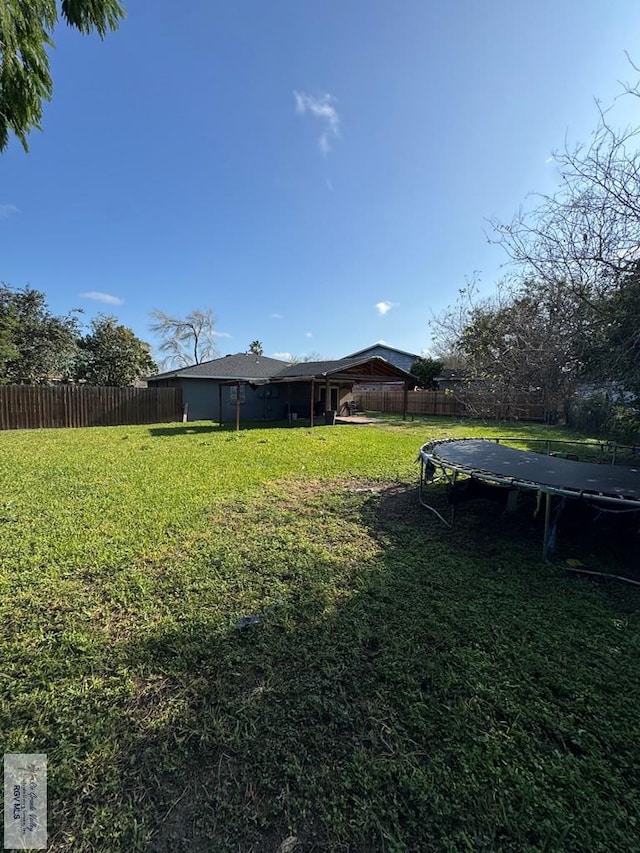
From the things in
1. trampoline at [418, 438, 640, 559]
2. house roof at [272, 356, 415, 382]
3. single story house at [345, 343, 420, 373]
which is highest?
single story house at [345, 343, 420, 373]

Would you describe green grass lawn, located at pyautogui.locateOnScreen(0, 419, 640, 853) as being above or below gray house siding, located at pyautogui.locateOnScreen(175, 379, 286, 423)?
below

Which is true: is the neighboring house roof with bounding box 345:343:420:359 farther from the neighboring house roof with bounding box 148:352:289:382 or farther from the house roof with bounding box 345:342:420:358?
→ the neighboring house roof with bounding box 148:352:289:382

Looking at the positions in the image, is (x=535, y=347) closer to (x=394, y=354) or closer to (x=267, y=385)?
(x=267, y=385)

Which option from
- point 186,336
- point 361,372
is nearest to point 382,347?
point 361,372

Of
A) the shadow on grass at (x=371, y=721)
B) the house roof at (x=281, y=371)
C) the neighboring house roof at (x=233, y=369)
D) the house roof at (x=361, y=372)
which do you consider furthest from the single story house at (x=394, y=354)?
the shadow on grass at (x=371, y=721)

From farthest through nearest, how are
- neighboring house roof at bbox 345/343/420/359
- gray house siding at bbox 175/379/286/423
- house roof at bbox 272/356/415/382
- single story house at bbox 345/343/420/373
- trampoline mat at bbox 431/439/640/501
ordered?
single story house at bbox 345/343/420/373, neighboring house roof at bbox 345/343/420/359, gray house siding at bbox 175/379/286/423, house roof at bbox 272/356/415/382, trampoline mat at bbox 431/439/640/501

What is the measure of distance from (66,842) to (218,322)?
40709mm

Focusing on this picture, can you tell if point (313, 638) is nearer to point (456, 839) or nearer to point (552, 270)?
point (456, 839)

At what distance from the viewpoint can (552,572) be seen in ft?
11.3

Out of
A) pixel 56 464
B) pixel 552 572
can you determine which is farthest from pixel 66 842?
pixel 56 464

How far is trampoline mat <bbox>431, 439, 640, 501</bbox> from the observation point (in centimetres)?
383

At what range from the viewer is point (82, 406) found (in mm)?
14922

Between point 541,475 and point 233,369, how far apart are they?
17.4 m

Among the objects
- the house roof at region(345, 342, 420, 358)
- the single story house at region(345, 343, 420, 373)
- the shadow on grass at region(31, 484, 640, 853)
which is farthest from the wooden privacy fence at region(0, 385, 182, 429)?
the house roof at region(345, 342, 420, 358)
